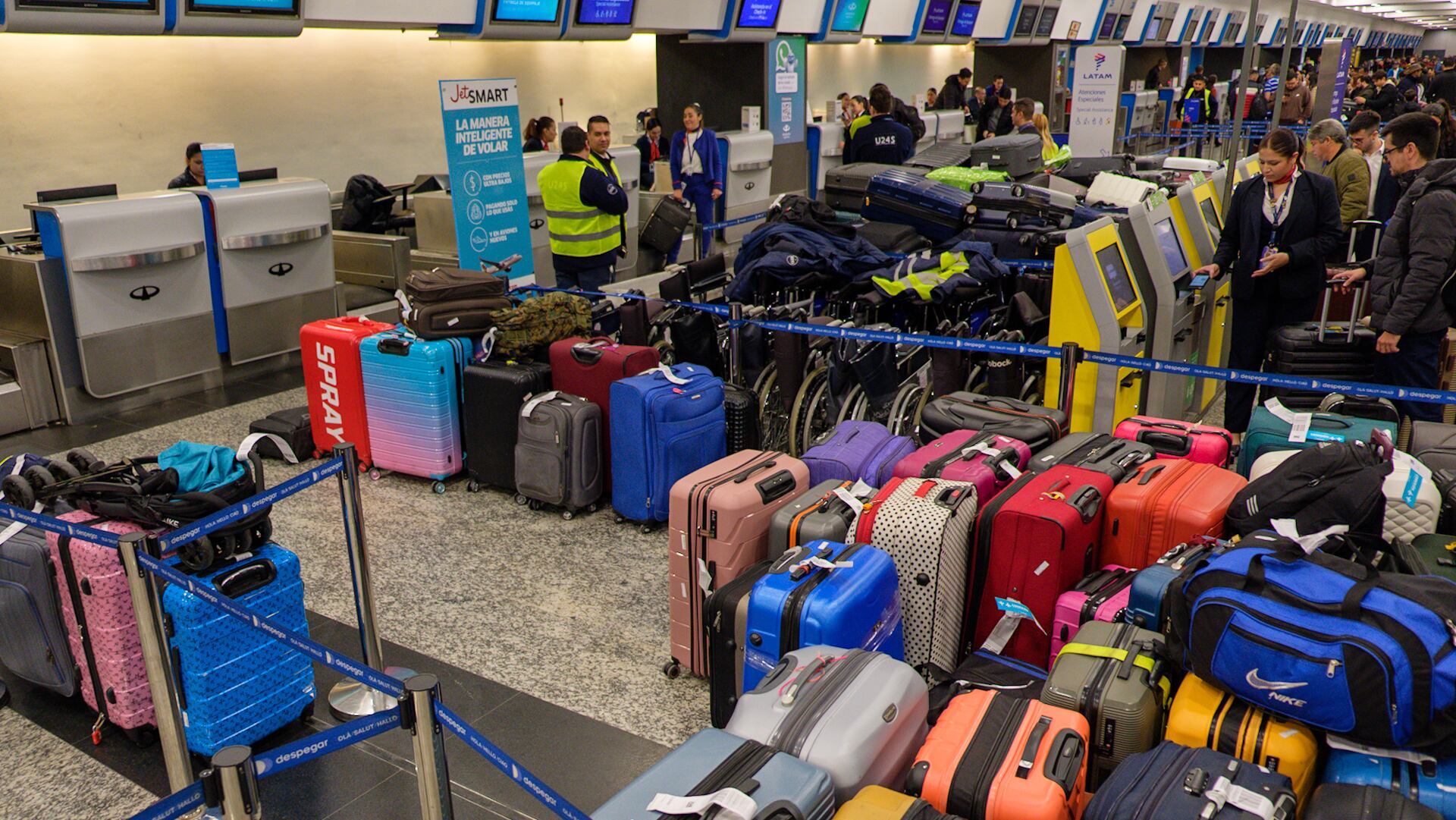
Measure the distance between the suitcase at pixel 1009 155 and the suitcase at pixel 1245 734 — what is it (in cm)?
619

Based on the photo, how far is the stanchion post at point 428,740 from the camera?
2238 millimetres

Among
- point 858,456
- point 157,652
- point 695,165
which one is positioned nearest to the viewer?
point 157,652

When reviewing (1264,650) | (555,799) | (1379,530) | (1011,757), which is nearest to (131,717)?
(555,799)

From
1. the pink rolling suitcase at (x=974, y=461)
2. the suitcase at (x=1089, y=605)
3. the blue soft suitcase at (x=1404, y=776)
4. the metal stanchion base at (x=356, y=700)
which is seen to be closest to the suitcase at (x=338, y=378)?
the metal stanchion base at (x=356, y=700)

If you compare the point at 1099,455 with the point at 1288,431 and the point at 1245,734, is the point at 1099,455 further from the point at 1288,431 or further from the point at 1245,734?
the point at 1245,734

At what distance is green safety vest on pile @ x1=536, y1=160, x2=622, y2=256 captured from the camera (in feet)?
23.9

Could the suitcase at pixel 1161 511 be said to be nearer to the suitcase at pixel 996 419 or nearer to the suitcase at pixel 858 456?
the suitcase at pixel 996 419

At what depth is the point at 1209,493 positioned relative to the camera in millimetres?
3354

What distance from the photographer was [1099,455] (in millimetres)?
3709

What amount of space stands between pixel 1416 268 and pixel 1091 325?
1.32 metres

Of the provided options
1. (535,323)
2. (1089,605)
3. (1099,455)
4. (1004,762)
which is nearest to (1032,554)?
(1089,605)

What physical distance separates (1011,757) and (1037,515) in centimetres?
108

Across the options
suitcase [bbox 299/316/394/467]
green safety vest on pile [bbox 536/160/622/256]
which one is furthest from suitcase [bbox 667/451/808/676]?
green safety vest on pile [bbox 536/160/622/256]

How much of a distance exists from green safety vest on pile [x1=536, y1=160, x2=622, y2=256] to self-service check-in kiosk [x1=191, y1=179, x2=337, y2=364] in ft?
5.49
